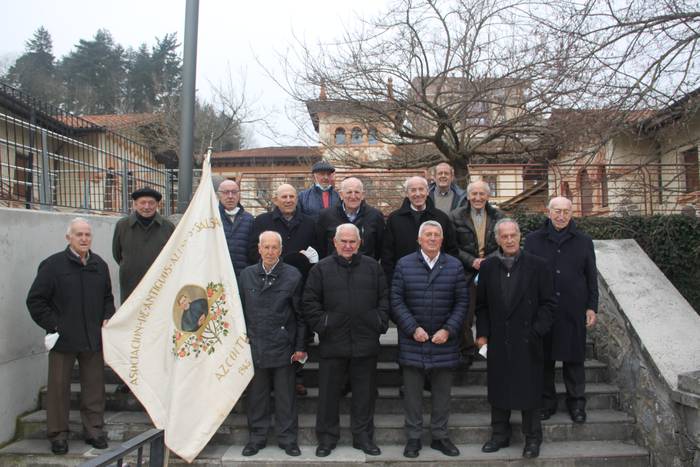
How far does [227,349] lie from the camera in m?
4.75

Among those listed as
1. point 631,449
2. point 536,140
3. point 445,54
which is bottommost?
point 631,449

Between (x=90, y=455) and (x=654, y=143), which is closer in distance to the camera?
(x=90, y=455)

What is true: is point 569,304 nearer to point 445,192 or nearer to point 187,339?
point 445,192

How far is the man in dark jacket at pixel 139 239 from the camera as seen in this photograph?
5.48 meters

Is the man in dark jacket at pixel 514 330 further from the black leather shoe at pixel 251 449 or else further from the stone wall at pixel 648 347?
the black leather shoe at pixel 251 449

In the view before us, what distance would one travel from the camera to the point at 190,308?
16.0 feet

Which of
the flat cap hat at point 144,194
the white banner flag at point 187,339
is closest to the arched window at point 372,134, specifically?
the flat cap hat at point 144,194

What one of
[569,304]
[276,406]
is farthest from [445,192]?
[276,406]

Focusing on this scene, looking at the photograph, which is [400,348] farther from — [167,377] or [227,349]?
[167,377]

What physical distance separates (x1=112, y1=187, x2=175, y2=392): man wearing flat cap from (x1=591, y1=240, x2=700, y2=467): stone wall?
4.58 meters

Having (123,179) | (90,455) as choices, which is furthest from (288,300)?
(123,179)

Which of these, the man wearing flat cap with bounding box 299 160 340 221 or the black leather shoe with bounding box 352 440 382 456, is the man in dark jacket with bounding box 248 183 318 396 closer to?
the man wearing flat cap with bounding box 299 160 340 221

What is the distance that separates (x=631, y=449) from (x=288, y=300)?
319cm

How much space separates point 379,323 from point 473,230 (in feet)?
4.79
